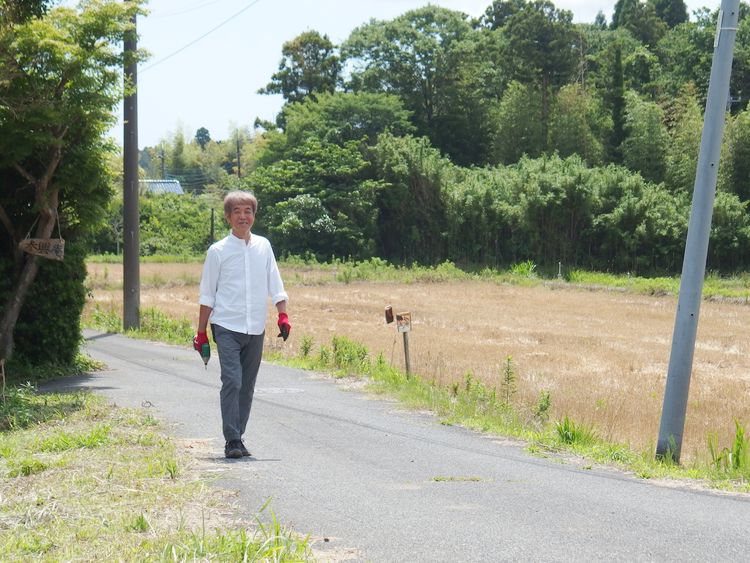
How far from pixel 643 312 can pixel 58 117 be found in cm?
2347

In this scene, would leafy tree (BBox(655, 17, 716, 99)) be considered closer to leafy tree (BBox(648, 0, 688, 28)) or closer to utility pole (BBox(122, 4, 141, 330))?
leafy tree (BBox(648, 0, 688, 28))

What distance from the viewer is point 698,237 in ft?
27.3

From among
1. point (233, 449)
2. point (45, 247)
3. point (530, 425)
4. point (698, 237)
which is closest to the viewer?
point (233, 449)

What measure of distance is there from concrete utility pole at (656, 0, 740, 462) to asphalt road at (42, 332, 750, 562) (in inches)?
51.3

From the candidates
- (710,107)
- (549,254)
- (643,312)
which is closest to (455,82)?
(549,254)

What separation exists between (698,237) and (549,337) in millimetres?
15274

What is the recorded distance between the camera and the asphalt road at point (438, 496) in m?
4.75

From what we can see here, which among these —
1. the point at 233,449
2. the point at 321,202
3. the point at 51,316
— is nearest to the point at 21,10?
the point at 51,316

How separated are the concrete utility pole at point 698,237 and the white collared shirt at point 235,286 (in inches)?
143

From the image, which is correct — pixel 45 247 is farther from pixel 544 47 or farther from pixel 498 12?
pixel 498 12

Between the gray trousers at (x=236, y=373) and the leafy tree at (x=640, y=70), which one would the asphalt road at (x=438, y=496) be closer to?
the gray trousers at (x=236, y=373)

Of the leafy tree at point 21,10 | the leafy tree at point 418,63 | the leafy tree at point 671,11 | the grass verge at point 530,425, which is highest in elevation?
the leafy tree at point 671,11

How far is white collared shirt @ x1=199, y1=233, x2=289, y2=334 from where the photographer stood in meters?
7.16

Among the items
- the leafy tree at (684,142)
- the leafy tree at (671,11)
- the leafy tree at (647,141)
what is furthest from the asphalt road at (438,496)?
the leafy tree at (671,11)
